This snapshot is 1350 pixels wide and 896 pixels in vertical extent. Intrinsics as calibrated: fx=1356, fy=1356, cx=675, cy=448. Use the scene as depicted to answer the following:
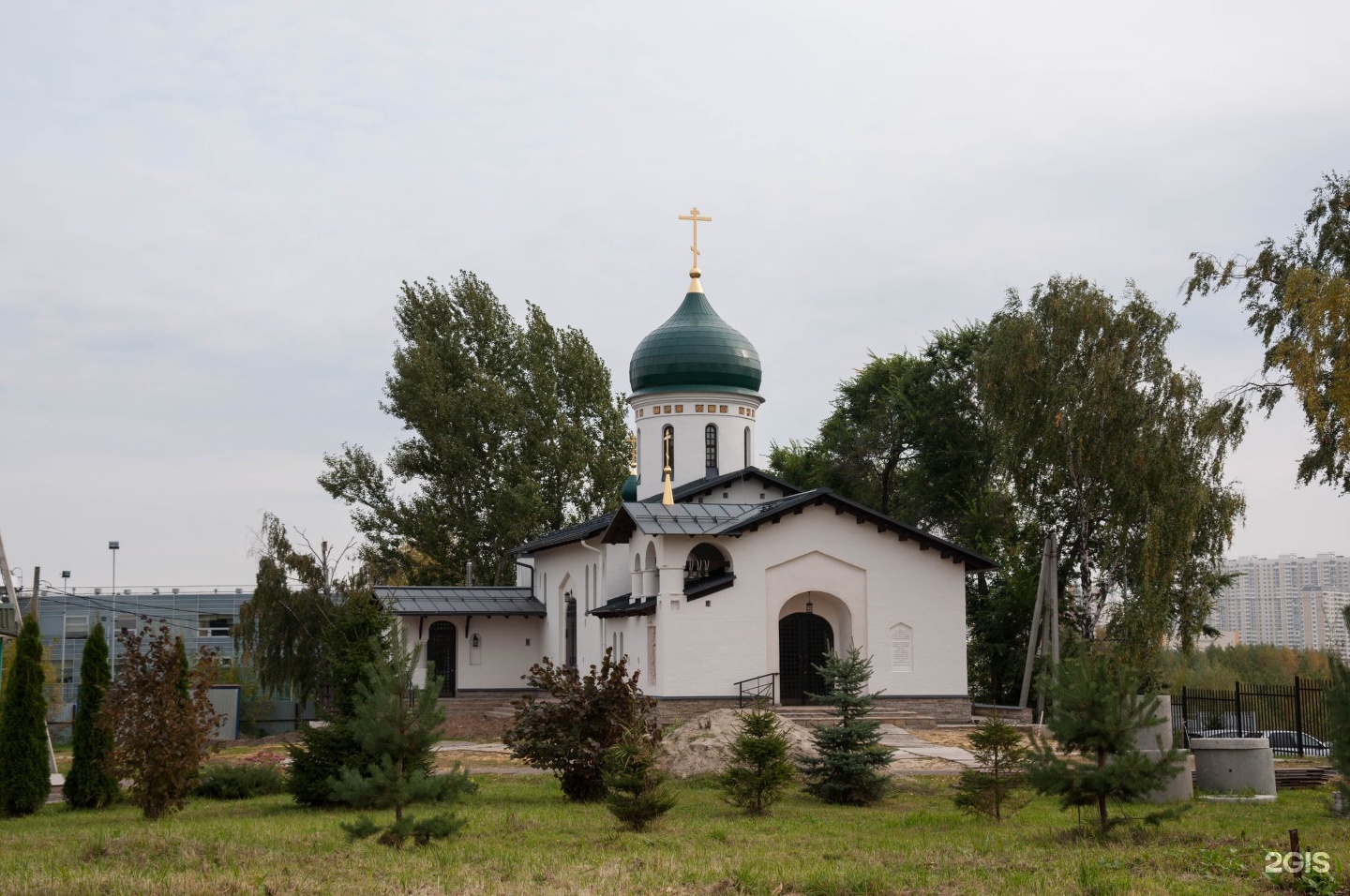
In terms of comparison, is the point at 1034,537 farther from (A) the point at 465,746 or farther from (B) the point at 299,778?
(B) the point at 299,778

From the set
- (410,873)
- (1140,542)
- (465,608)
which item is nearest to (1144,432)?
(1140,542)

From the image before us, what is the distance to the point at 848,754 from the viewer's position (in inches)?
628

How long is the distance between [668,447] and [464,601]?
708 cm

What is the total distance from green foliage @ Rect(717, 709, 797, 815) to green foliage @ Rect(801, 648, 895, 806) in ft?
3.34

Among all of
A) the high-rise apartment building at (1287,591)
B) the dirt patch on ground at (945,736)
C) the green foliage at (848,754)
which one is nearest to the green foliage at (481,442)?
the dirt patch on ground at (945,736)

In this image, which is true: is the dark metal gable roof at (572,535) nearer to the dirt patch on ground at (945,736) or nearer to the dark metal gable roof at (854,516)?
the dark metal gable roof at (854,516)

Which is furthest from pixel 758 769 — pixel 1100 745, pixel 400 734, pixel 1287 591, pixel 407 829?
pixel 1287 591

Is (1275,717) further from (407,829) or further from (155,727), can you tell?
(155,727)

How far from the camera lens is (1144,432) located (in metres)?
27.7

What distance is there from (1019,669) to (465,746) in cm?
1458

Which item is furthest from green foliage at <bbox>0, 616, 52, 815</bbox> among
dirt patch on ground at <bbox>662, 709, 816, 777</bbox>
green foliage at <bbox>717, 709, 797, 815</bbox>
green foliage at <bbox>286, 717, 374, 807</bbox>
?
green foliage at <bbox>717, 709, 797, 815</bbox>

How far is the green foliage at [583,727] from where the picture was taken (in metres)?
16.1

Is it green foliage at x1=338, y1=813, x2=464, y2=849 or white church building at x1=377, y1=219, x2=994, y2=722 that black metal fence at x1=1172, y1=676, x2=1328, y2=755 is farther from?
green foliage at x1=338, y1=813, x2=464, y2=849

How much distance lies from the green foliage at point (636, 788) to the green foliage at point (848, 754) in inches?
117
